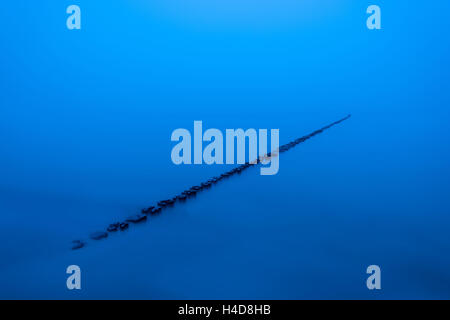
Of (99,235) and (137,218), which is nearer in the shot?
(99,235)

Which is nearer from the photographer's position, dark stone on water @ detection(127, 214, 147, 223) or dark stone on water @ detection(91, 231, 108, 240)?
dark stone on water @ detection(91, 231, 108, 240)

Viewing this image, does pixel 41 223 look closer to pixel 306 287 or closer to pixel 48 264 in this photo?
pixel 48 264

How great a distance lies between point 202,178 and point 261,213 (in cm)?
52

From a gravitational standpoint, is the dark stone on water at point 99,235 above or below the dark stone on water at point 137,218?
below

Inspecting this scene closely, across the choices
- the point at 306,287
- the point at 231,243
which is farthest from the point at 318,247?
the point at 231,243

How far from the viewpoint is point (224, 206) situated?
5.79ft

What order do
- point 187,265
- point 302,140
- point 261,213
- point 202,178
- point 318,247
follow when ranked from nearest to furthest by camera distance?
point 187,265, point 318,247, point 261,213, point 202,178, point 302,140

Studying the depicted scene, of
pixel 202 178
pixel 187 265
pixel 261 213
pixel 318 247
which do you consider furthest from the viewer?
pixel 202 178

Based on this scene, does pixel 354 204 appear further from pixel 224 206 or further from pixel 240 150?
pixel 240 150

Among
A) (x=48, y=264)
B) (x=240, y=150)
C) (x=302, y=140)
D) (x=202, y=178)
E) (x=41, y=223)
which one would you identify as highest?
(x=302, y=140)

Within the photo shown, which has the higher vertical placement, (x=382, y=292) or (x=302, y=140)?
(x=302, y=140)

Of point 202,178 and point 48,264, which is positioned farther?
point 202,178

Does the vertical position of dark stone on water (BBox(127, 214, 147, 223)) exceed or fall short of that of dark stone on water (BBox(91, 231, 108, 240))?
it exceeds it

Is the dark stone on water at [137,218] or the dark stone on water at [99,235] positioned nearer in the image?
the dark stone on water at [99,235]
